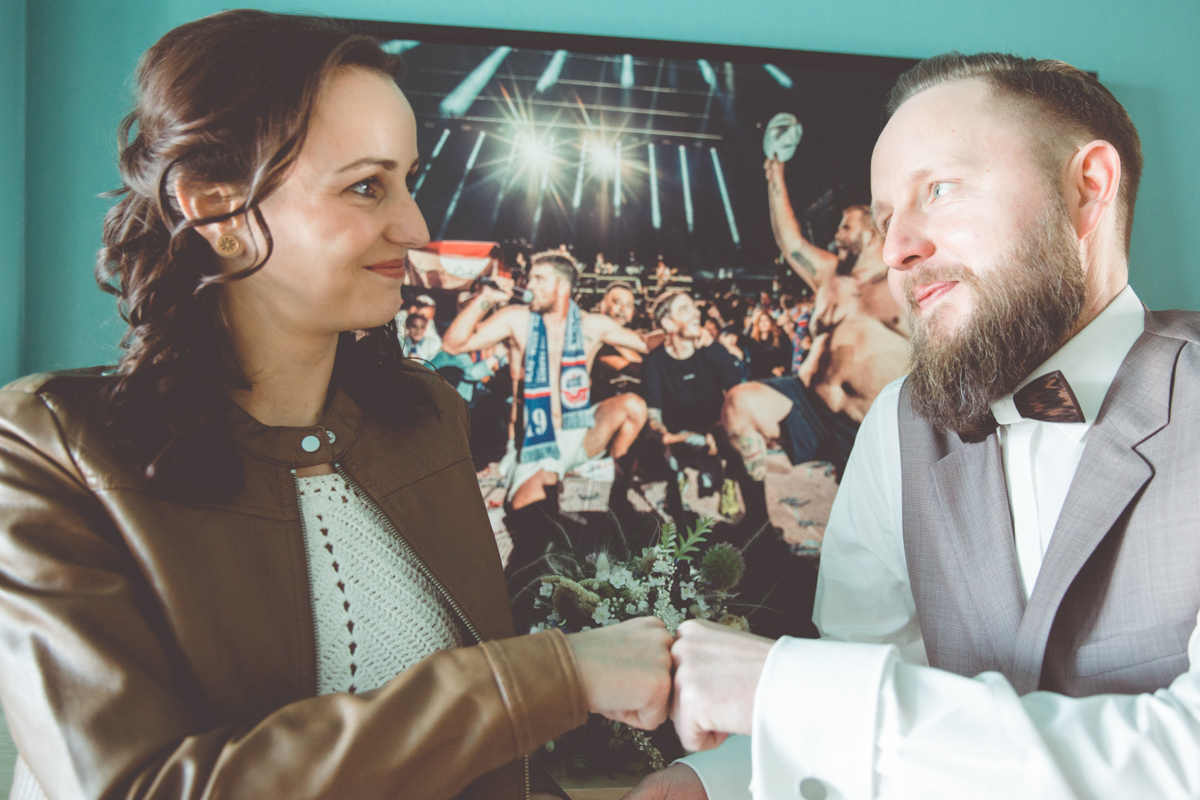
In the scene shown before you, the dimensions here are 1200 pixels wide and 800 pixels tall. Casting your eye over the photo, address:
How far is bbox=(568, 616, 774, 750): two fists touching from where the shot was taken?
40.1 inches

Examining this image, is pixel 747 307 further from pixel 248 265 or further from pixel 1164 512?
pixel 248 265

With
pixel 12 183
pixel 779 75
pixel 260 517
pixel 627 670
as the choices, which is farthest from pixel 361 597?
pixel 779 75

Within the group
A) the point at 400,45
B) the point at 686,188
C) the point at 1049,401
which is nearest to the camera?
the point at 1049,401

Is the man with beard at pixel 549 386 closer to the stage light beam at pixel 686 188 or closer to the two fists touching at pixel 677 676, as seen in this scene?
the stage light beam at pixel 686 188

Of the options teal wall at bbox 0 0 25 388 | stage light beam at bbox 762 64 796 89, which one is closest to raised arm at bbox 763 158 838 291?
stage light beam at bbox 762 64 796 89

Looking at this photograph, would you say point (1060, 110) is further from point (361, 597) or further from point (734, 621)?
point (361, 597)

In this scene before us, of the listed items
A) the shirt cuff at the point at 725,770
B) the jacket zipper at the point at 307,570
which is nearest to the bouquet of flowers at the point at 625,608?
the shirt cuff at the point at 725,770

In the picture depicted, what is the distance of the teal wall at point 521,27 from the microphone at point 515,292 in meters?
0.84

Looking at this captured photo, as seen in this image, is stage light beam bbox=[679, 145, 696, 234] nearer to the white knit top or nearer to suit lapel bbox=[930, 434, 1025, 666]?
suit lapel bbox=[930, 434, 1025, 666]

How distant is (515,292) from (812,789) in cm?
161

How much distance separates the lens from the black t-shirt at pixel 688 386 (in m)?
2.25

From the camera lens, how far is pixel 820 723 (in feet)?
3.21

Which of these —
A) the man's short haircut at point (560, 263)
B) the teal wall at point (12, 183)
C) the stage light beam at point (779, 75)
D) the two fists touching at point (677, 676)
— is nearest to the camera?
the two fists touching at point (677, 676)

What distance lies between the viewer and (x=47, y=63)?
83.2 inches
